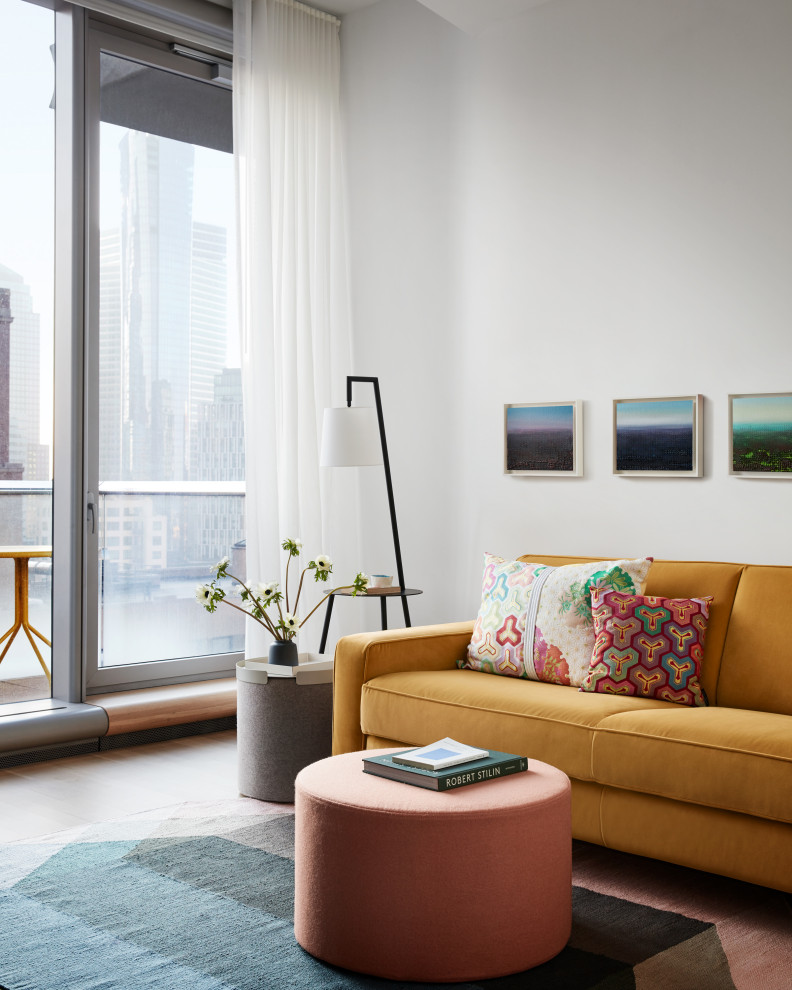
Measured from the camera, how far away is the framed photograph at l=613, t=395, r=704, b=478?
3.78 m

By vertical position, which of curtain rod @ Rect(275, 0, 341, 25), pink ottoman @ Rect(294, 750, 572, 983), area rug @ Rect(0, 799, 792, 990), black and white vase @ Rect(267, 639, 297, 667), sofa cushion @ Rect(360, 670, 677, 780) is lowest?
area rug @ Rect(0, 799, 792, 990)

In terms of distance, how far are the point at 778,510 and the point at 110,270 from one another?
9.37 feet

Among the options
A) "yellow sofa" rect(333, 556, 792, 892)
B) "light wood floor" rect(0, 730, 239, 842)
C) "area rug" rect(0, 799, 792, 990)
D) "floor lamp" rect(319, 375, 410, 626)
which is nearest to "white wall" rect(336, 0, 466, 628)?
"floor lamp" rect(319, 375, 410, 626)

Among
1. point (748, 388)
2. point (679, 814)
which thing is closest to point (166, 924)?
point (679, 814)

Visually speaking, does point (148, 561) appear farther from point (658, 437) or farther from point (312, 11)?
point (312, 11)

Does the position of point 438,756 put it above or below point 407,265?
below

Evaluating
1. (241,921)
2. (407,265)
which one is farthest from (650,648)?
(407,265)

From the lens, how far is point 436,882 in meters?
2.20

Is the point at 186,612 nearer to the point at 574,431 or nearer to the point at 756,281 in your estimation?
the point at 574,431

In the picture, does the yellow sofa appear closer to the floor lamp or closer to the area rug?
the area rug

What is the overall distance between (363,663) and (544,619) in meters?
0.60

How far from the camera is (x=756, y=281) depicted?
3.63m

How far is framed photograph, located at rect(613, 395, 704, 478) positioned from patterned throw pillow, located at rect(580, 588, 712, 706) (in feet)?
2.36

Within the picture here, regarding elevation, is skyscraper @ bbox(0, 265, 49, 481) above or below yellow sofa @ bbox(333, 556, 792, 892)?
above
